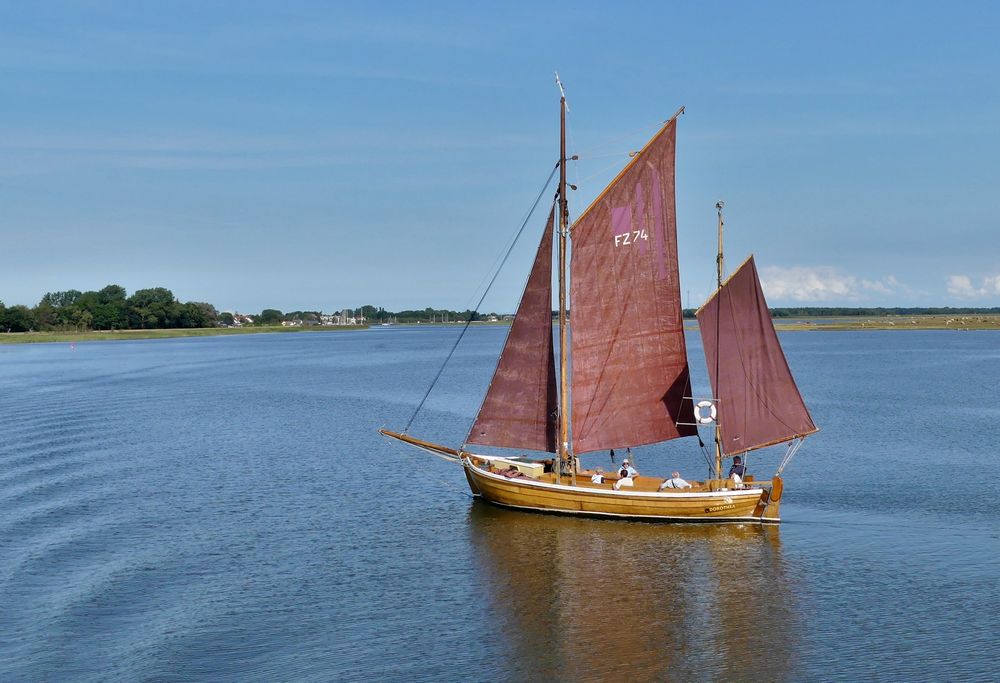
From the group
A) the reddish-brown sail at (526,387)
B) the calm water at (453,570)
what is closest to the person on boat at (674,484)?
the calm water at (453,570)

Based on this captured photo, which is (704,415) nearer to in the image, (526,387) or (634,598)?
(526,387)

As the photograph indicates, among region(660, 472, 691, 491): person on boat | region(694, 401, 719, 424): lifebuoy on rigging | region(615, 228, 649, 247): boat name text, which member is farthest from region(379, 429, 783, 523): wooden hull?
region(615, 228, 649, 247): boat name text

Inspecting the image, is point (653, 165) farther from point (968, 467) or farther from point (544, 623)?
point (968, 467)

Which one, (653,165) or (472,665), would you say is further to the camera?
(653,165)

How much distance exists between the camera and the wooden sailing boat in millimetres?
41594

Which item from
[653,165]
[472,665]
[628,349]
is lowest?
[472,665]

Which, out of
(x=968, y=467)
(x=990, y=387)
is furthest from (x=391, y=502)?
(x=990, y=387)

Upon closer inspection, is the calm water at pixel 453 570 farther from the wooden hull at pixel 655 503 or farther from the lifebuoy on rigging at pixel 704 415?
the lifebuoy on rigging at pixel 704 415

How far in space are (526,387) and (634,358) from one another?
507 centimetres

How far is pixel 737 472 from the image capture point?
1641 inches

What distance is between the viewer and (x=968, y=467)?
5138cm

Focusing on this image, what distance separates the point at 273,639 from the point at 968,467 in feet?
127

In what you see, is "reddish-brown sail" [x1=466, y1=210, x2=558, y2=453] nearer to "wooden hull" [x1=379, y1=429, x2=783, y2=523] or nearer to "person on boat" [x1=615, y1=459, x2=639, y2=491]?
"wooden hull" [x1=379, y1=429, x2=783, y2=523]

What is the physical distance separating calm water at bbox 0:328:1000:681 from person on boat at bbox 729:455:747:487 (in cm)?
192
